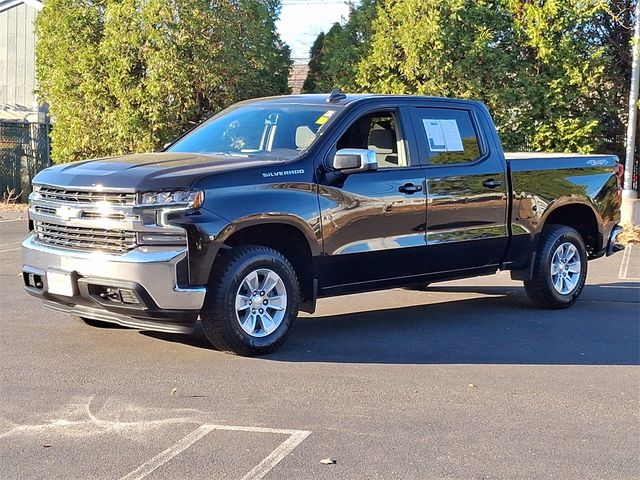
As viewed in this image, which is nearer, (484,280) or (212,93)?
(484,280)

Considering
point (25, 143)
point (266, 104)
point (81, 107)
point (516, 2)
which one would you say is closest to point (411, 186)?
point (266, 104)

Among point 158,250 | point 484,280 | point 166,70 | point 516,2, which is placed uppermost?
point 516,2

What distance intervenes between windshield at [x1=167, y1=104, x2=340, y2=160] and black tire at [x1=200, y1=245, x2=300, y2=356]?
905mm

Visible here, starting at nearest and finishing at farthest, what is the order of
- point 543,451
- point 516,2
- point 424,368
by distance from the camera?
point 543,451 → point 424,368 → point 516,2

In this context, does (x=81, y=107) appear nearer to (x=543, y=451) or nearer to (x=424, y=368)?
(x=424, y=368)

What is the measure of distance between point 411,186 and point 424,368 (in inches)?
68.0

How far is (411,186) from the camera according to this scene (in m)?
7.60

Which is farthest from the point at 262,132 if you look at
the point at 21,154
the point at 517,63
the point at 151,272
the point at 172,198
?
the point at 21,154

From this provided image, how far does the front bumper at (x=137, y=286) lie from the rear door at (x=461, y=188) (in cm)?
242

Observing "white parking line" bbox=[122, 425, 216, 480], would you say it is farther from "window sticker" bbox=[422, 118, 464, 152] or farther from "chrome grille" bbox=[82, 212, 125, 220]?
"window sticker" bbox=[422, 118, 464, 152]

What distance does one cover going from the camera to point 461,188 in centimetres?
801

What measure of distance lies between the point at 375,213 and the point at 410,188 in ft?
1.46

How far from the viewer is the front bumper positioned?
243 inches

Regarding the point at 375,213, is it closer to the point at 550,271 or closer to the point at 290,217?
the point at 290,217
